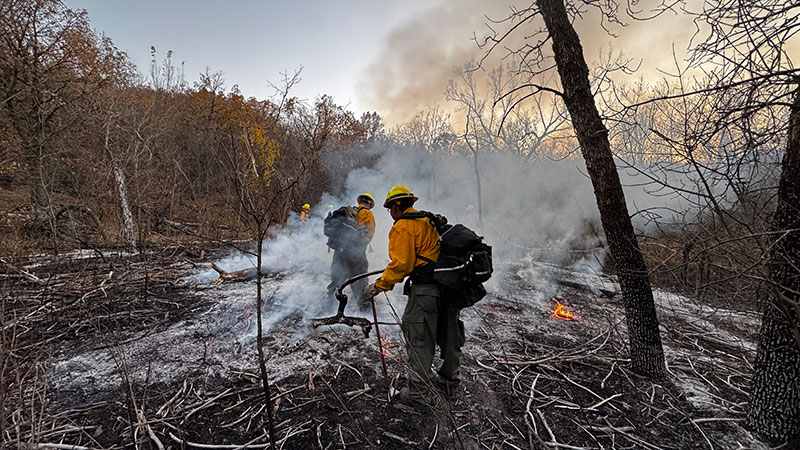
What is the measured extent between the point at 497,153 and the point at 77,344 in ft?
73.9

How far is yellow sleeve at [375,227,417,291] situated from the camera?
3123 millimetres

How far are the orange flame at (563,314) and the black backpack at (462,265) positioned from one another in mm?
3553

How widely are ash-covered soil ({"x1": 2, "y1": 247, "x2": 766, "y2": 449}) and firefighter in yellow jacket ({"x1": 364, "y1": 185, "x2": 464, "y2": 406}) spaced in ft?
0.77

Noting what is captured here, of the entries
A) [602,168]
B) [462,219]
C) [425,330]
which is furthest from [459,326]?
[462,219]

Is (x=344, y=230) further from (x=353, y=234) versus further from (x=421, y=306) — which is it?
(x=421, y=306)

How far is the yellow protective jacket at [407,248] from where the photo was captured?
3129mm

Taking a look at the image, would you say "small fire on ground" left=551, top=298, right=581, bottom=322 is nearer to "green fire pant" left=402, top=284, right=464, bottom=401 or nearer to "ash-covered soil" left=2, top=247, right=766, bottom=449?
"ash-covered soil" left=2, top=247, right=766, bottom=449

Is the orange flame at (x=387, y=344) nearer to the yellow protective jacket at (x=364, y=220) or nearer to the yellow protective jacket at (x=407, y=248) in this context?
the yellow protective jacket at (x=407, y=248)

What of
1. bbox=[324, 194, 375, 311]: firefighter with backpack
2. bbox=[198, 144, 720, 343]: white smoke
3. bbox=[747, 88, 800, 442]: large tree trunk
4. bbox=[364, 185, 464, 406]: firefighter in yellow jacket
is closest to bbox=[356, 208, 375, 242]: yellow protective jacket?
bbox=[324, 194, 375, 311]: firefighter with backpack

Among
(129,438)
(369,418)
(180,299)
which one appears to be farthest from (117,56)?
(369,418)

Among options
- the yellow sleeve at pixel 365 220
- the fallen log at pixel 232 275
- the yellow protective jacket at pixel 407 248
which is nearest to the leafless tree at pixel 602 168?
the yellow protective jacket at pixel 407 248

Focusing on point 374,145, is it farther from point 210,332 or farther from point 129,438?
point 129,438

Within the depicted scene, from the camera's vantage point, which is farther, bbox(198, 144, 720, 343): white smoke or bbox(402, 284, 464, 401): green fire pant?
bbox(198, 144, 720, 343): white smoke

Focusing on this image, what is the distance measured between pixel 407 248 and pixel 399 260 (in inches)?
5.5
